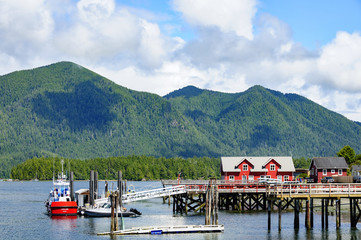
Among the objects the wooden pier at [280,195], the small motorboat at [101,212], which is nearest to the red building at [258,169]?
the wooden pier at [280,195]

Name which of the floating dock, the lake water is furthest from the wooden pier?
the floating dock

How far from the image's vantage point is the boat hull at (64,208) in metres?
95.2

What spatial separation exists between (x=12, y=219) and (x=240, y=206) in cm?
3801

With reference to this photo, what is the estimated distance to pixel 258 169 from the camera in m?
124

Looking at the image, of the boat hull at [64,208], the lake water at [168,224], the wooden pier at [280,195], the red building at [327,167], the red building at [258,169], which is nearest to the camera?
the lake water at [168,224]

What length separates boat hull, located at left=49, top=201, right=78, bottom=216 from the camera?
95.2 m

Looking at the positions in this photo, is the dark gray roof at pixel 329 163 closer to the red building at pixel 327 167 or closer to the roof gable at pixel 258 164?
the red building at pixel 327 167

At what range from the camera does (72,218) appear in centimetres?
9281

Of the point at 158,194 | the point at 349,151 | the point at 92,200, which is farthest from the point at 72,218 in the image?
the point at 349,151

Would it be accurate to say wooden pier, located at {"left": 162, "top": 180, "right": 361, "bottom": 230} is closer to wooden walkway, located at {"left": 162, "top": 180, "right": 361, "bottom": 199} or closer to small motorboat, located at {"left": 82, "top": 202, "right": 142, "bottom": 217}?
wooden walkway, located at {"left": 162, "top": 180, "right": 361, "bottom": 199}

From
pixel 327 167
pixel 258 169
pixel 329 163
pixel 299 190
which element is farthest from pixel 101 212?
pixel 329 163

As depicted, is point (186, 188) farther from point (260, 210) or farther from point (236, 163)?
point (236, 163)

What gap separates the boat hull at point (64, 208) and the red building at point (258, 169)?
129 feet

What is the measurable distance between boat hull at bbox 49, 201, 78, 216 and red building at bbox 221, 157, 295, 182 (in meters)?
39.4
